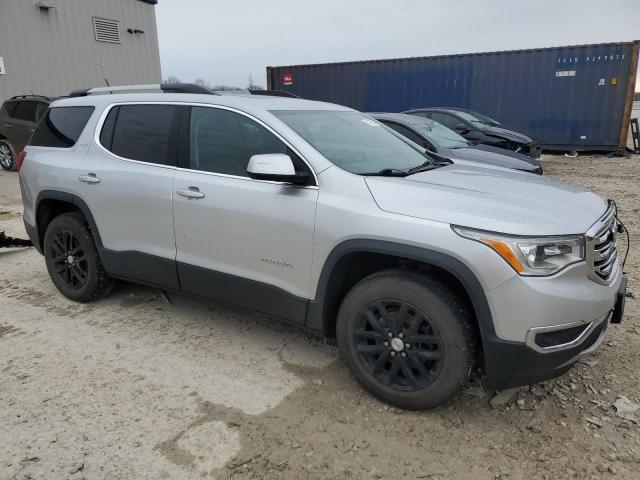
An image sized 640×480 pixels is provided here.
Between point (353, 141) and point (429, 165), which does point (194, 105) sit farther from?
point (429, 165)

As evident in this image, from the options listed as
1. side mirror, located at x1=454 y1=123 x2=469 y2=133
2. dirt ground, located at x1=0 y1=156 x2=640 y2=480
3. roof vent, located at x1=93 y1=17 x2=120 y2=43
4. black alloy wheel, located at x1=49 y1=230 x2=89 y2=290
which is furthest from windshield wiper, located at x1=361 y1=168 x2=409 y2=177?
roof vent, located at x1=93 y1=17 x2=120 y2=43

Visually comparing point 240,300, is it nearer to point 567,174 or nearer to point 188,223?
point 188,223

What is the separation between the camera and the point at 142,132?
3660 millimetres

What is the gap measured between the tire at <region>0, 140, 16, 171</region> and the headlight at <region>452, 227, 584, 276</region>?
484 inches

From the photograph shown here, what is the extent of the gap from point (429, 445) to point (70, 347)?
251cm

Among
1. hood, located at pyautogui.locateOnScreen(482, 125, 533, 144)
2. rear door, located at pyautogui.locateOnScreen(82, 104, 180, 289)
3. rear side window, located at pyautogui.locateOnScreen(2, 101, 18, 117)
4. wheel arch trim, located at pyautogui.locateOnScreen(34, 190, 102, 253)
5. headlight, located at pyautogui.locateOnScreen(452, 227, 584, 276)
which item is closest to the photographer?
headlight, located at pyautogui.locateOnScreen(452, 227, 584, 276)

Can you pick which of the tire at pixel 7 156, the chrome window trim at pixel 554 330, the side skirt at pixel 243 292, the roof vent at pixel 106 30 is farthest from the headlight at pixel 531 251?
the roof vent at pixel 106 30

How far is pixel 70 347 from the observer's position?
3.48 meters

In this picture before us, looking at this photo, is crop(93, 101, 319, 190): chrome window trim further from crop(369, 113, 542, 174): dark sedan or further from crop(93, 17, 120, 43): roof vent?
crop(93, 17, 120, 43): roof vent

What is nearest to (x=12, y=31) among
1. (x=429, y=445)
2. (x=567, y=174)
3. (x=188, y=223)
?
(x=188, y=223)

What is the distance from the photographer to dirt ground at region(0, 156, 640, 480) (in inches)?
92.8

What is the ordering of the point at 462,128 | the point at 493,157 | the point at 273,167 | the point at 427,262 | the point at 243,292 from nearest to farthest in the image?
the point at 427,262 < the point at 273,167 < the point at 243,292 < the point at 493,157 < the point at 462,128

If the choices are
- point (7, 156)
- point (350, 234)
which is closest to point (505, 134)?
point (350, 234)

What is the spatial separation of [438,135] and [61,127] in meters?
5.24
